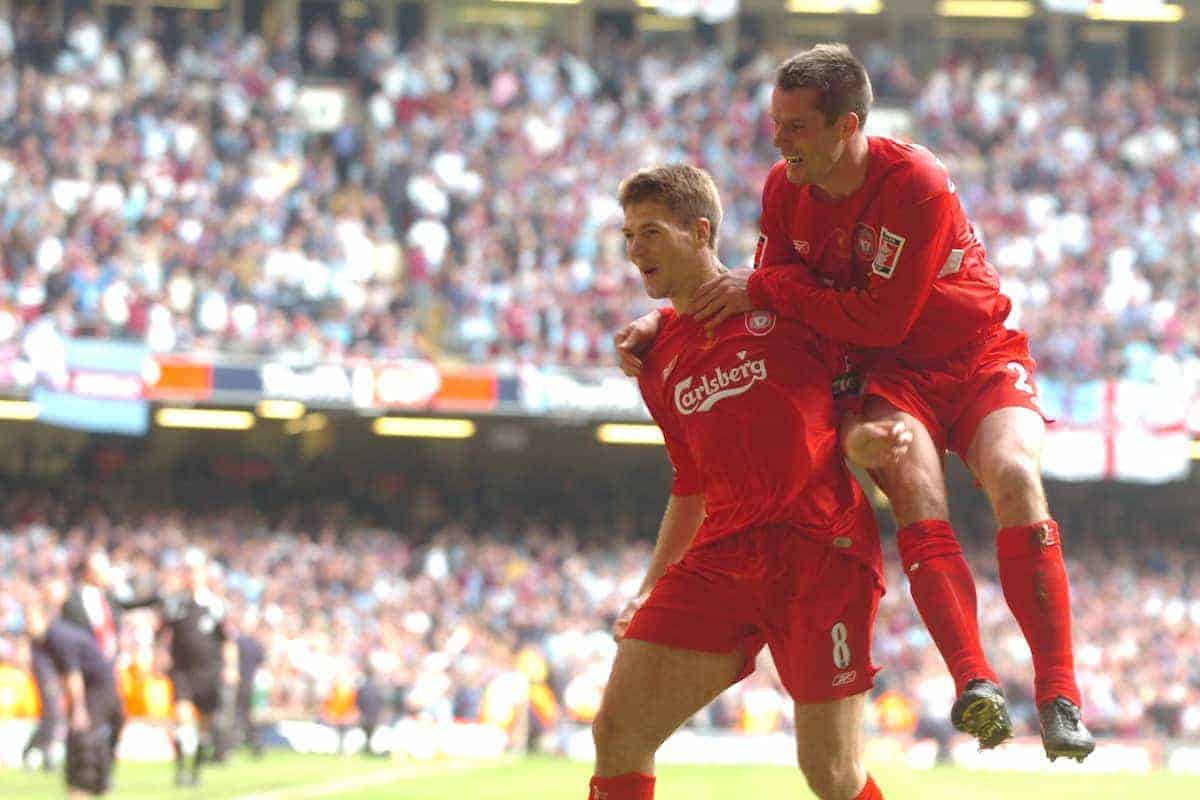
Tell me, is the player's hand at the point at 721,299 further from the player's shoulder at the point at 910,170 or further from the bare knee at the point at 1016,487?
the bare knee at the point at 1016,487

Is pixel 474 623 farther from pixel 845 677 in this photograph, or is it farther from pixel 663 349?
pixel 845 677

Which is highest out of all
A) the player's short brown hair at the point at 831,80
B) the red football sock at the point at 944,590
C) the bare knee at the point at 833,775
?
the player's short brown hair at the point at 831,80

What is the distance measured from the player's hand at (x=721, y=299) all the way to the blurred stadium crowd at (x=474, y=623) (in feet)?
53.1

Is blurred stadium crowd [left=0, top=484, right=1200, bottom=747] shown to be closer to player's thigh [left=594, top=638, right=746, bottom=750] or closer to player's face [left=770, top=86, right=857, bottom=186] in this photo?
player's thigh [left=594, top=638, right=746, bottom=750]

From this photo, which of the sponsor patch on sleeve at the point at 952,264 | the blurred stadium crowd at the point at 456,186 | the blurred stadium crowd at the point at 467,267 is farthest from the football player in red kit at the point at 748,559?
the blurred stadium crowd at the point at 456,186

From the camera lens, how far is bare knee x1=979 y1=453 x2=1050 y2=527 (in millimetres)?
5652

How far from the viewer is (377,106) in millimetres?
28734

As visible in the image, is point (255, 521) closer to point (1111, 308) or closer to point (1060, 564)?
point (1111, 308)

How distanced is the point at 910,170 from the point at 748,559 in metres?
1.25

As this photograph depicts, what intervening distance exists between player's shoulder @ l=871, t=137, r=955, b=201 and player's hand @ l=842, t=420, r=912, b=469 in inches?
28.9

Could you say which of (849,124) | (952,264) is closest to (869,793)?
(952,264)

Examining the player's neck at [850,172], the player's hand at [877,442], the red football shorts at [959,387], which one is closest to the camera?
the player's hand at [877,442]

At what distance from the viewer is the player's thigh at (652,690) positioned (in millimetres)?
5648

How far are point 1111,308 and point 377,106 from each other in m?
10.9
